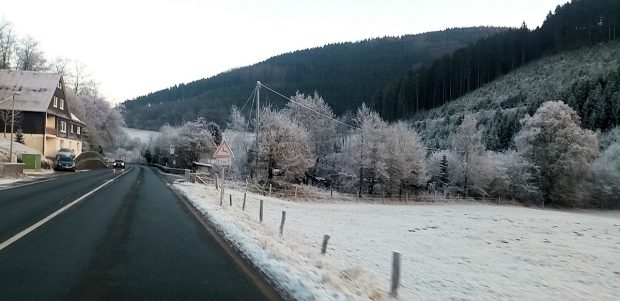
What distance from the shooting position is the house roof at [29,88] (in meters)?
61.4

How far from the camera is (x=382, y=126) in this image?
6475 cm

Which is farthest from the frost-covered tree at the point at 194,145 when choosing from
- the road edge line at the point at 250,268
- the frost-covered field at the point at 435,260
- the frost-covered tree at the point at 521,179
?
the road edge line at the point at 250,268

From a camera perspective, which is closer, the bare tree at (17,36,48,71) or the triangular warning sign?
the triangular warning sign

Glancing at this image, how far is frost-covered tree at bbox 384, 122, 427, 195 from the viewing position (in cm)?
6012

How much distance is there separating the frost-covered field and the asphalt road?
97 centimetres

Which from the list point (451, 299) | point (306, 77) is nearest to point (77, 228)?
point (451, 299)

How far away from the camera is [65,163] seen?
176 feet

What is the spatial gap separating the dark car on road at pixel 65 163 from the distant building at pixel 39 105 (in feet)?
31.6

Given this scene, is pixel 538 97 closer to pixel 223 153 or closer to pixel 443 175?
pixel 443 175

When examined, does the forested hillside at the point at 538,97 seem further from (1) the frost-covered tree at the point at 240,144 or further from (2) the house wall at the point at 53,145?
(2) the house wall at the point at 53,145

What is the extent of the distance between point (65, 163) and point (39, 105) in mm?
12861

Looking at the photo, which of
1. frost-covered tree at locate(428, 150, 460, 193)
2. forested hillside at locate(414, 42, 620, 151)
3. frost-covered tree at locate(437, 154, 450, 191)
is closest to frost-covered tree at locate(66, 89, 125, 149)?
frost-covered tree at locate(428, 150, 460, 193)

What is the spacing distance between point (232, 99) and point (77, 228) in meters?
137

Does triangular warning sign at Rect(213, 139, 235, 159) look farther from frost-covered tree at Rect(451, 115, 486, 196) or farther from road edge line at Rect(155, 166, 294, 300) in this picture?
frost-covered tree at Rect(451, 115, 486, 196)
